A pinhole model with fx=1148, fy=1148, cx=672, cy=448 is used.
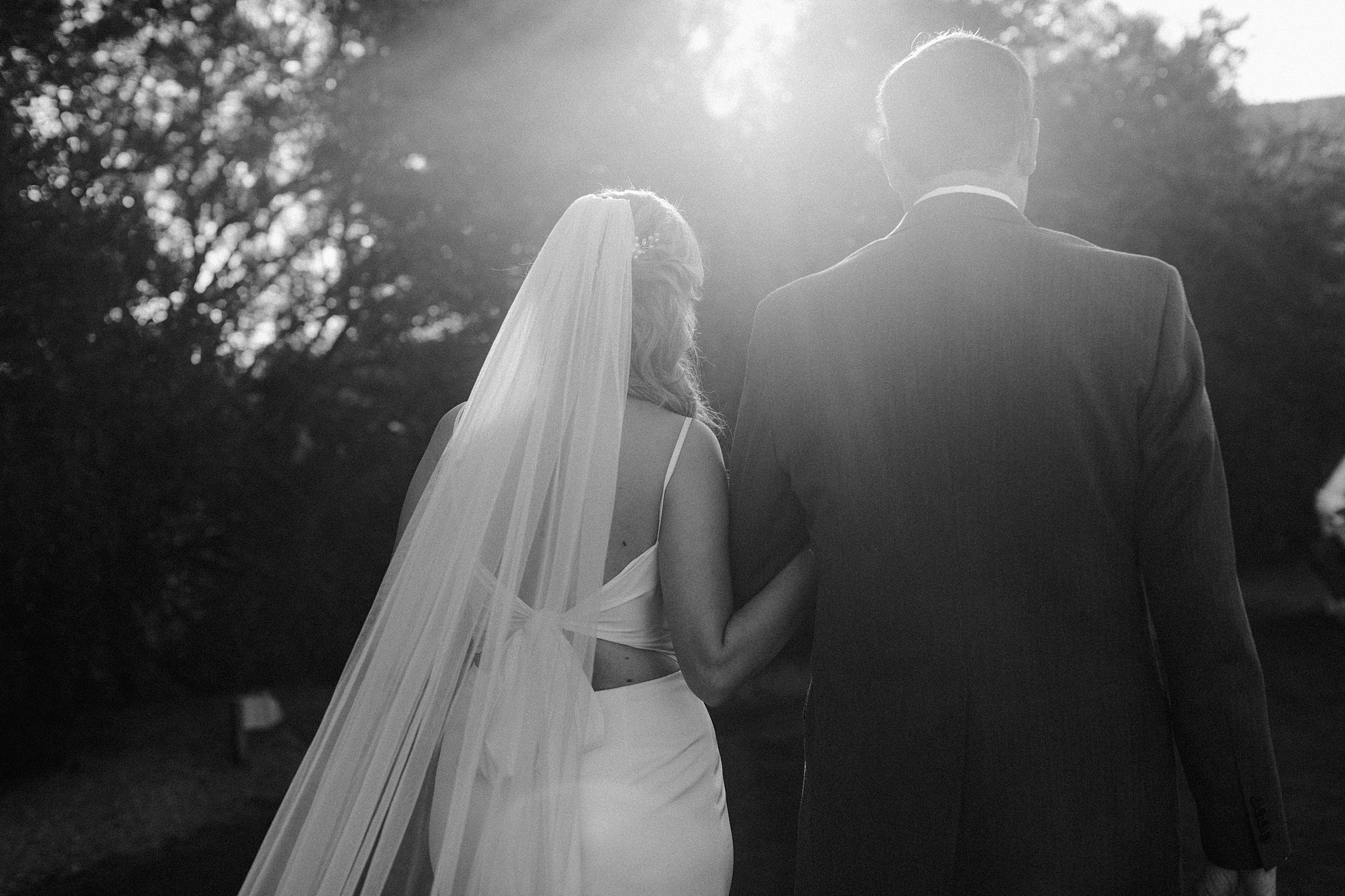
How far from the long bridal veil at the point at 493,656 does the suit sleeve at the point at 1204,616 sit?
1.07 meters

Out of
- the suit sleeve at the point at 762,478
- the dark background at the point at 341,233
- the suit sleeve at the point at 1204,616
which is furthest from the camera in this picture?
the dark background at the point at 341,233

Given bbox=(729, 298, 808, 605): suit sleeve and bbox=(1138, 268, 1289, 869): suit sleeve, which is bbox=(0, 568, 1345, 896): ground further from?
bbox=(1138, 268, 1289, 869): suit sleeve

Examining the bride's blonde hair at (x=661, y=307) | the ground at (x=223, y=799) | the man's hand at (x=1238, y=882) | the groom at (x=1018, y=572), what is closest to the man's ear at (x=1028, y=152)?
the groom at (x=1018, y=572)

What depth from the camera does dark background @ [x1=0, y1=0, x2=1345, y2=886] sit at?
18.9ft

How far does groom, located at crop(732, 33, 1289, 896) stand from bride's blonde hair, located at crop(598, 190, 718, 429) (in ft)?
1.94

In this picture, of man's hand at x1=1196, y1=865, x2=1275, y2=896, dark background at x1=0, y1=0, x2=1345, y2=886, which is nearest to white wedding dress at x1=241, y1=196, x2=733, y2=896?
man's hand at x1=1196, y1=865, x2=1275, y2=896

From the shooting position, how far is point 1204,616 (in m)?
1.88

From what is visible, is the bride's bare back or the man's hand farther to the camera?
the bride's bare back

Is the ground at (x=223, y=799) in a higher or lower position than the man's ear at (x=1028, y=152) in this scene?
lower

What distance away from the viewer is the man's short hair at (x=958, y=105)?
2.00 meters

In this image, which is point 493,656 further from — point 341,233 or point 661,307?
point 341,233

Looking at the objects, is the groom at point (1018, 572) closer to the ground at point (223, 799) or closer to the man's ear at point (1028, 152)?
the man's ear at point (1028, 152)

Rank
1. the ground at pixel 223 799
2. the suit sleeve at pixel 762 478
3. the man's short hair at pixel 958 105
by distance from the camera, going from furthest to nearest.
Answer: the ground at pixel 223 799
the suit sleeve at pixel 762 478
the man's short hair at pixel 958 105

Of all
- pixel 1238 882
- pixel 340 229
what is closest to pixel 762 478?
pixel 1238 882
